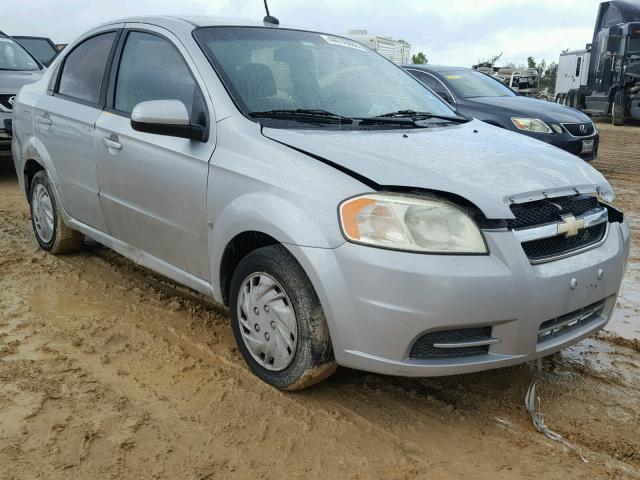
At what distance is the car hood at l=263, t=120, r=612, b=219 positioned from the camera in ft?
8.40

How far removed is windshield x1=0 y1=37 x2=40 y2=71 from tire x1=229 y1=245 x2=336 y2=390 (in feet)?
23.7

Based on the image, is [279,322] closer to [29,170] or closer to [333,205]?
[333,205]

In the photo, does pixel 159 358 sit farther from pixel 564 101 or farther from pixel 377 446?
pixel 564 101

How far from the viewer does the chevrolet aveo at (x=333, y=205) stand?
2.49 metres

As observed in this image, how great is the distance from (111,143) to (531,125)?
235 inches

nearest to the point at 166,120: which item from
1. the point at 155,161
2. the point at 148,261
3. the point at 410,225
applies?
the point at 155,161

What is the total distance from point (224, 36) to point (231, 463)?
7.20ft

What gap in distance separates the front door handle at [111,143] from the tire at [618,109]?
17610mm

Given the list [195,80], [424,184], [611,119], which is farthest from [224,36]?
[611,119]

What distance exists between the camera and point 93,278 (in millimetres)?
4488

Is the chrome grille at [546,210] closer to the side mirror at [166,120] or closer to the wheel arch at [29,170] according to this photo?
the side mirror at [166,120]

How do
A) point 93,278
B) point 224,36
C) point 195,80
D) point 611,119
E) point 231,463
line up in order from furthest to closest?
point 611,119 < point 93,278 < point 224,36 < point 195,80 < point 231,463

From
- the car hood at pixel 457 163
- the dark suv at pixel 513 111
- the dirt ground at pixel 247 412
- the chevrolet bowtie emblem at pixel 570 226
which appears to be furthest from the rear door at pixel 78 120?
the dark suv at pixel 513 111

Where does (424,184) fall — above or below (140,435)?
above
